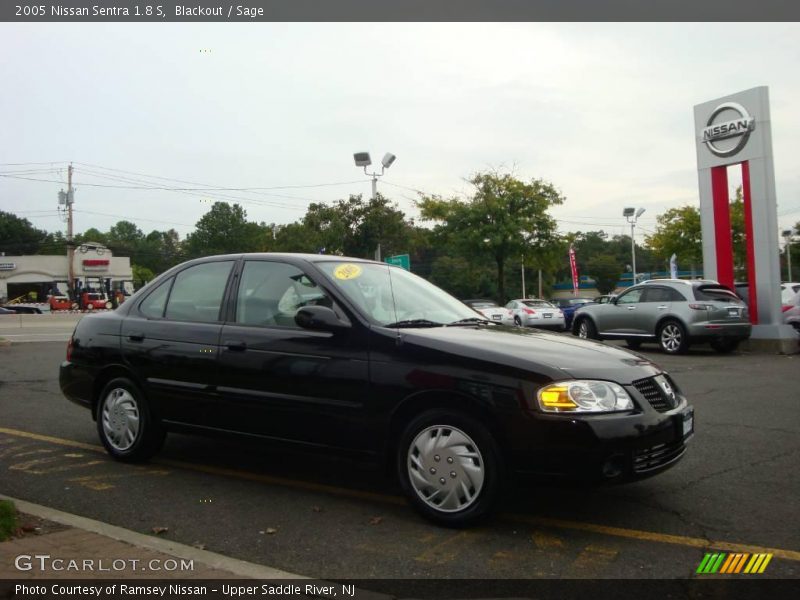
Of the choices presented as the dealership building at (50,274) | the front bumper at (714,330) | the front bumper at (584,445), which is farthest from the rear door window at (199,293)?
the dealership building at (50,274)

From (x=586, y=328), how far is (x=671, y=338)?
2439mm

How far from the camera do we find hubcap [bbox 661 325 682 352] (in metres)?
14.7

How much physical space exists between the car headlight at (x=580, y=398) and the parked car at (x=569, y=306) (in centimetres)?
2444

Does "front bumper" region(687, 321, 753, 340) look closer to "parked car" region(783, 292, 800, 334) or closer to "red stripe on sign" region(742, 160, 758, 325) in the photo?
"red stripe on sign" region(742, 160, 758, 325)

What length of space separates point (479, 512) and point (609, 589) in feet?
2.80

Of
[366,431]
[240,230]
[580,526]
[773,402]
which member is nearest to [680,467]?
[580,526]

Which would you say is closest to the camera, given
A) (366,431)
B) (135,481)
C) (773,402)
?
(366,431)

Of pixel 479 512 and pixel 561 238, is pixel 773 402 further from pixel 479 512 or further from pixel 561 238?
pixel 561 238

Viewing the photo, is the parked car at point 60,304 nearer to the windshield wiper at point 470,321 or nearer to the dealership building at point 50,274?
the dealership building at point 50,274

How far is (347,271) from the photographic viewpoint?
5.05 meters

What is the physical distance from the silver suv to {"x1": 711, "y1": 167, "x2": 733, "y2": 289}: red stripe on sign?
2336 millimetres

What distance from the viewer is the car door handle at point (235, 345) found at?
4.90 metres

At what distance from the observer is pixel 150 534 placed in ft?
13.3
